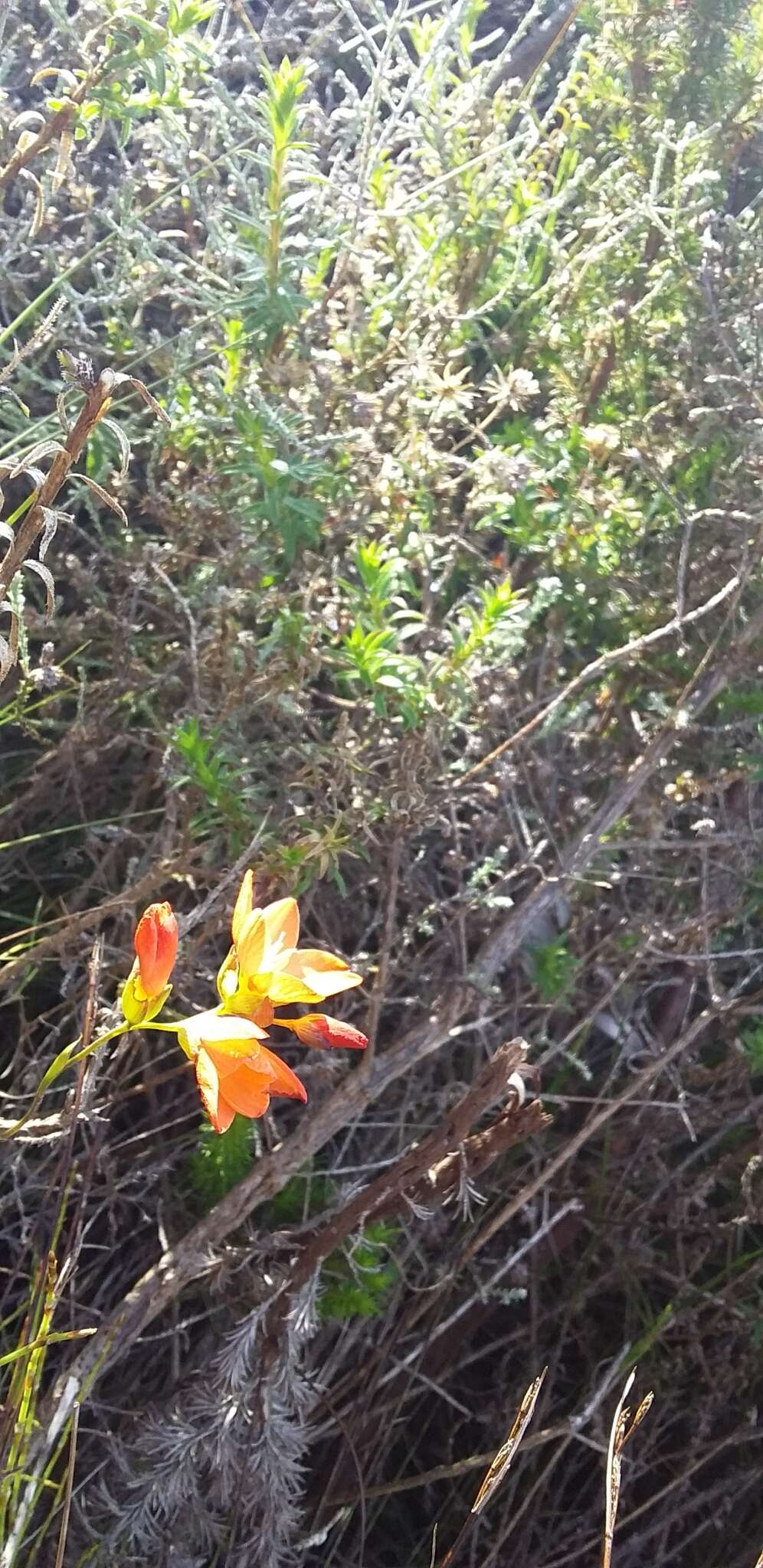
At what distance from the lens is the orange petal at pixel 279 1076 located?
72cm

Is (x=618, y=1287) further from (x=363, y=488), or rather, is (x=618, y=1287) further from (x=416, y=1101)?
(x=363, y=488)

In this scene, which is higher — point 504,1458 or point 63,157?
point 63,157

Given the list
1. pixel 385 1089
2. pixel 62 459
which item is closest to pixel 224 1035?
pixel 62 459

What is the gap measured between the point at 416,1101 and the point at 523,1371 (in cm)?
41

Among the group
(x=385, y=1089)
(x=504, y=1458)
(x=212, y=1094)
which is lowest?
(x=385, y=1089)

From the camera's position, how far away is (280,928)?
78 centimetres

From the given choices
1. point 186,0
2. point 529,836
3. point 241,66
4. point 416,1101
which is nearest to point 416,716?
point 529,836

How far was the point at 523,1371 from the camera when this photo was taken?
1.52m

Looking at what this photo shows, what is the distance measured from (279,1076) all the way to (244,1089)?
2 cm

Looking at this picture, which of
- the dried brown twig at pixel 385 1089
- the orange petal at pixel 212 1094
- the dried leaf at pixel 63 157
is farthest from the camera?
the dried brown twig at pixel 385 1089

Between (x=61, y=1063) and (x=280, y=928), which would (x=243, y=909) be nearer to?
(x=280, y=928)

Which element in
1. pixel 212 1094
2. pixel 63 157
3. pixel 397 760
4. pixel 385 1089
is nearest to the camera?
pixel 212 1094

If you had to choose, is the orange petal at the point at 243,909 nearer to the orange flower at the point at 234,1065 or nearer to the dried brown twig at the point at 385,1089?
the orange flower at the point at 234,1065

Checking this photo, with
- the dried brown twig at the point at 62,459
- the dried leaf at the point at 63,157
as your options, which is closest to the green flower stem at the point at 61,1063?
the dried brown twig at the point at 62,459
